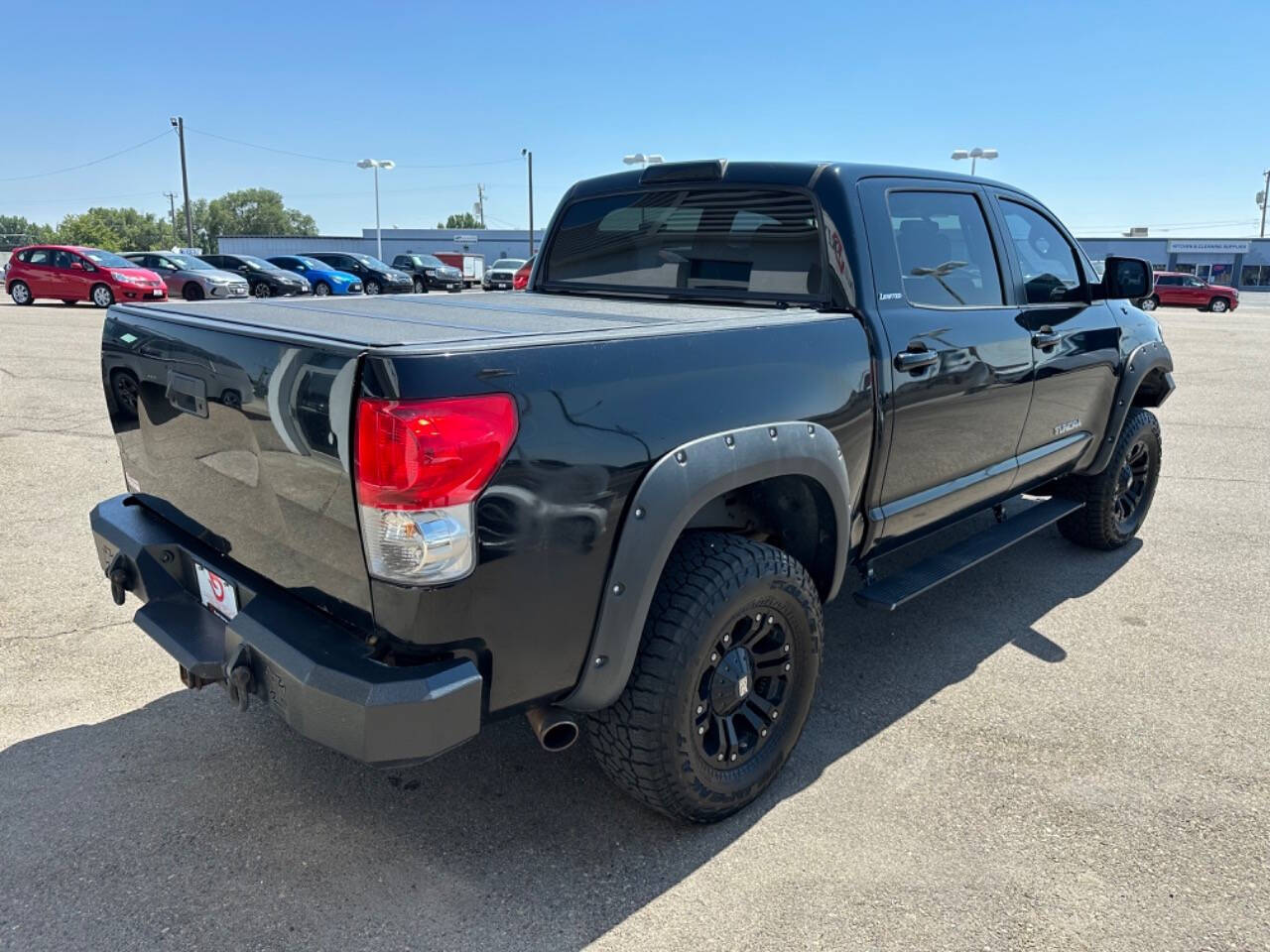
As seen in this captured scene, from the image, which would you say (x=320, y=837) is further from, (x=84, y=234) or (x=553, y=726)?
(x=84, y=234)

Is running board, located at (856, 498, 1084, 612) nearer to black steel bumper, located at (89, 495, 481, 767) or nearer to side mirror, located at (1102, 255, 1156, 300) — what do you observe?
side mirror, located at (1102, 255, 1156, 300)

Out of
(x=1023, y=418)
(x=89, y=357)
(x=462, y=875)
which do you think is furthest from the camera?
(x=89, y=357)

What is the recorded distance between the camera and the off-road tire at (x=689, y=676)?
2391 mm

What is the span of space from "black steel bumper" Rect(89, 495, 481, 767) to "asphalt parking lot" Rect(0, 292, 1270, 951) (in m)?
0.56

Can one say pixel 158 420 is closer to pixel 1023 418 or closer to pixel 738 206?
pixel 738 206

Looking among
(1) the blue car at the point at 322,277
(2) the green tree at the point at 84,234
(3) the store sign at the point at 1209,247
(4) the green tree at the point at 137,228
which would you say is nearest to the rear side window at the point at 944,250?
(1) the blue car at the point at 322,277

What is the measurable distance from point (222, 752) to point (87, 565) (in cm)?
213

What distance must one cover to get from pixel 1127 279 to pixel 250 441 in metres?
4.03

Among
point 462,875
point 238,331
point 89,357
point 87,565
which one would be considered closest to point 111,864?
point 462,875

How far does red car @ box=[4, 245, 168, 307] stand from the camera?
21.1 metres

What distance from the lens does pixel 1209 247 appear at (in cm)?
6231

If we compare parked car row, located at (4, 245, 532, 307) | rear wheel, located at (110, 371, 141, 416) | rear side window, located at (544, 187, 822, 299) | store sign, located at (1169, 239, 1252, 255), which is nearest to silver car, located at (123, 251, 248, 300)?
parked car row, located at (4, 245, 532, 307)

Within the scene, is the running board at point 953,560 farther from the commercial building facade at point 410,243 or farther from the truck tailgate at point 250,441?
the commercial building facade at point 410,243

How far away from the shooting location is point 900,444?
3.17 metres
